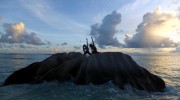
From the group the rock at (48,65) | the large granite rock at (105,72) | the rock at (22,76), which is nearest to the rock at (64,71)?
the large granite rock at (105,72)

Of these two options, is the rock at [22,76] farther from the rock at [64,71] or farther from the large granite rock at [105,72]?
the rock at [64,71]

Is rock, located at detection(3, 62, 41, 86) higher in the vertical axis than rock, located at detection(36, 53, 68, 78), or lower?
lower

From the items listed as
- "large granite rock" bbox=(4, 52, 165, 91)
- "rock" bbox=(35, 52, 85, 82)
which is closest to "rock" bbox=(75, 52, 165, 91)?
"large granite rock" bbox=(4, 52, 165, 91)

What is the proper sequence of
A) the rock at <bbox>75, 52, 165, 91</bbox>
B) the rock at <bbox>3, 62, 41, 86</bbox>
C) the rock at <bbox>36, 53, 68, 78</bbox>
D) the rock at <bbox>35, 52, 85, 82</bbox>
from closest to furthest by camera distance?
the rock at <bbox>75, 52, 165, 91</bbox>, the rock at <bbox>35, 52, 85, 82</bbox>, the rock at <bbox>36, 53, 68, 78</bbox>, the rock at <bbox>3, 62, 41, 86</bbox>

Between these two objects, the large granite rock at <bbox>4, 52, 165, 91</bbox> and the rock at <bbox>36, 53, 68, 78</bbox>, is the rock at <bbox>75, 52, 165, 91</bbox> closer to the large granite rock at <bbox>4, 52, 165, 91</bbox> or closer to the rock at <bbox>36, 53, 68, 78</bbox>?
the large granite rock at <bbox>4, 52, 165, 91</bbox>

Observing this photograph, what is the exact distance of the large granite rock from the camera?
28.8 m

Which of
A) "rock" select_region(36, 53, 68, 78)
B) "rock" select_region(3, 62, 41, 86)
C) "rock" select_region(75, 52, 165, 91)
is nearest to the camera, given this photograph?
"rock" select_region(75, 52, 165, 91)

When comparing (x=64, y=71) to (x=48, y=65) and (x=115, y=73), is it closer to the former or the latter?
(x=48, y=65)

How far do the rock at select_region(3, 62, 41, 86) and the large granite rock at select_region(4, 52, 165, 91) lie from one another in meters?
1.26

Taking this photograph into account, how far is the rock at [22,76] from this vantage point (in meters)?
32.7

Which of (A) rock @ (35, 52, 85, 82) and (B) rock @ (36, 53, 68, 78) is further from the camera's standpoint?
(B) rock @ (36, 53, 68, 78)

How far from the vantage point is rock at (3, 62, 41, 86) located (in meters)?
32.7

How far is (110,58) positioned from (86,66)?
270cm

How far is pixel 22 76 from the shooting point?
109 feet
